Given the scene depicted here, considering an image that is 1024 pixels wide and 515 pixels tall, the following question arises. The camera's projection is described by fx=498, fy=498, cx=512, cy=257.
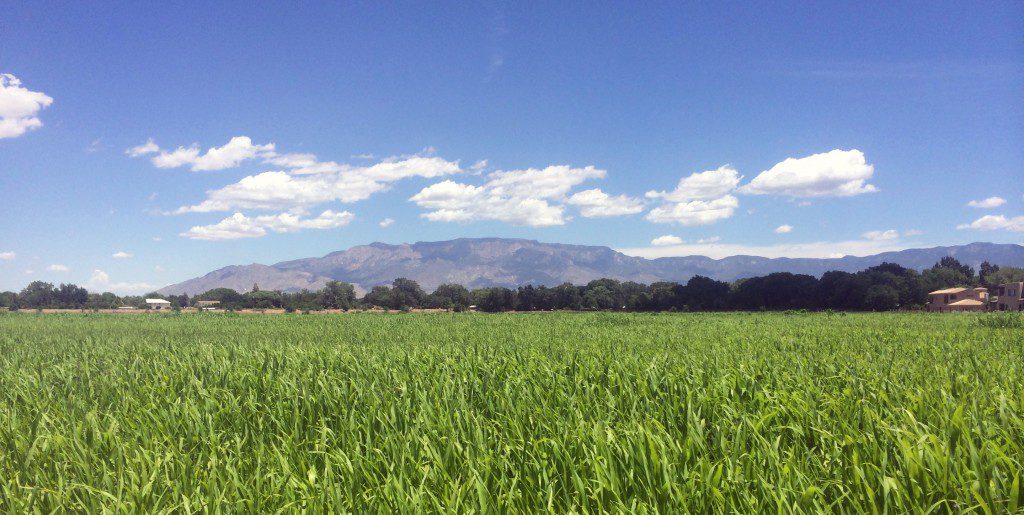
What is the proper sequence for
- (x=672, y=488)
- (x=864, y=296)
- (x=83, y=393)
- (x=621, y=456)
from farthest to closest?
1. (x=864, y=296)
2. (x=83, y=393)
3. (x=621, y=456)
4. (x=672, y=488)

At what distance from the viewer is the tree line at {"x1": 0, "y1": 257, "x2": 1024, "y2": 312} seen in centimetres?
9375

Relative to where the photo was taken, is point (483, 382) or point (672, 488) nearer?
point (672, 488)

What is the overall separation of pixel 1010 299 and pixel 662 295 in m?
64.2

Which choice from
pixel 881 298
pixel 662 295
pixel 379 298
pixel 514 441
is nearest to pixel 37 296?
pixel 379 298

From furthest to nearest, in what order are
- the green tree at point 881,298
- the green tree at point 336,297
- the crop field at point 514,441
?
1. the green tree at point 336,297
2. the green tree at point 881,298
3. the crop field at point 514,441

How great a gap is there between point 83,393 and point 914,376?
13136 mm

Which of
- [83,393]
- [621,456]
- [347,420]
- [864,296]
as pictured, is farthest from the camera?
[864,296]

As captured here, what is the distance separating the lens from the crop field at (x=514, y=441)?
3391mm

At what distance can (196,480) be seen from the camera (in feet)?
13.9

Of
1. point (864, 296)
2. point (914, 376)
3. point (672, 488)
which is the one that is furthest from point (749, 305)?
point (672, 488)

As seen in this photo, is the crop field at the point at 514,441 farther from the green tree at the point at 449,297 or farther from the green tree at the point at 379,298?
the green tree at the point at 449,297

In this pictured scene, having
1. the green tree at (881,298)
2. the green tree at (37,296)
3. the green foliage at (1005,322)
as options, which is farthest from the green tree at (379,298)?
the green foliage at (1005,322)

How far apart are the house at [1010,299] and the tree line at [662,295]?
11.1 meters

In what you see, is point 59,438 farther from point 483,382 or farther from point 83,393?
point 483,382
